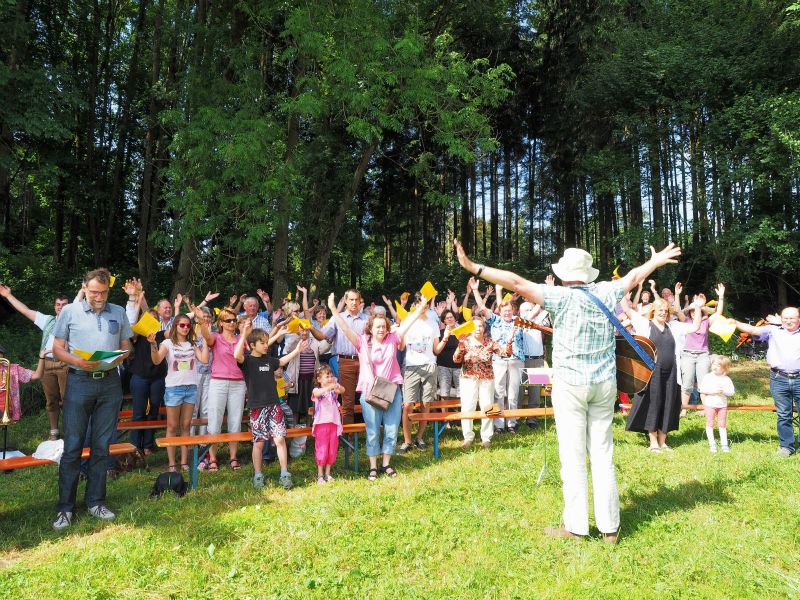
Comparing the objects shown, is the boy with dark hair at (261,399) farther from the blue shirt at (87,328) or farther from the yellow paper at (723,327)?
the yellow paper at (723,327)

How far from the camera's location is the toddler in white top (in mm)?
7520

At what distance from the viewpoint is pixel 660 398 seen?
7543 mm

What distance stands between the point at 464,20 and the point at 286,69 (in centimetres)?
747

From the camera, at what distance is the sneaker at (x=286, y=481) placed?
19.7 feet

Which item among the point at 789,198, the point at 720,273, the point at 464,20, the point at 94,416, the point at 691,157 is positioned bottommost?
the point at 94,416

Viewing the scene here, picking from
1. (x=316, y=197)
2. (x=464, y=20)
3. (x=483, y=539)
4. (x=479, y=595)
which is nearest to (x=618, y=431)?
(x=483, y=539)

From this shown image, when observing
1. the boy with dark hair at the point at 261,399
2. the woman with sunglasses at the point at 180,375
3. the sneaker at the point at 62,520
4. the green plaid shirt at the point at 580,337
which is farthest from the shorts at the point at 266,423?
the green plaid shirt at the point at 580,337

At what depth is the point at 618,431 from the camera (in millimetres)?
8750

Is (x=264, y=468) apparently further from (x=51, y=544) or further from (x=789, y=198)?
(x=789, y=198)

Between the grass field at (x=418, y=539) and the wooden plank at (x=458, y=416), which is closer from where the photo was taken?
the grass field at (x=418, y=539)

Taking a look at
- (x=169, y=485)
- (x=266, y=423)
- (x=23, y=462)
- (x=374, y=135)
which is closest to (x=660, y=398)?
(x=266, y=423)

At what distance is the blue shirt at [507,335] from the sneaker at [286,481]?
3.79 metres

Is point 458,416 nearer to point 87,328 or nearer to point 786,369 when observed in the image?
point 786,369

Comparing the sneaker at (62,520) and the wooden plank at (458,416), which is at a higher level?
the wooden plank at (458,416)
